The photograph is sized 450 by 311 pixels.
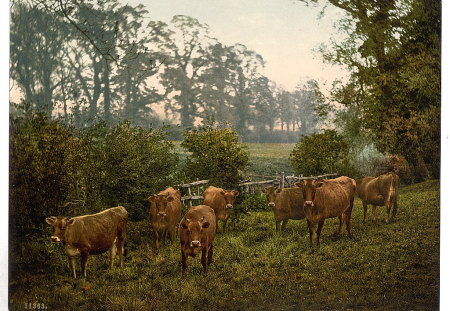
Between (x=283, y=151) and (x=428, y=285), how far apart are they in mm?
2849

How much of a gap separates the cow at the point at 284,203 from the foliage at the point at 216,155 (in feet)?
1.74

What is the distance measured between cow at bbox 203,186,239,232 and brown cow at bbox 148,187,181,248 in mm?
417

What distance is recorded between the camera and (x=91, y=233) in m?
8.79

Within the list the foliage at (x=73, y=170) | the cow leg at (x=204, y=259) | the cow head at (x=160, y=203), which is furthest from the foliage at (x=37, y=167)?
the cow leg at (x=204, y=259)

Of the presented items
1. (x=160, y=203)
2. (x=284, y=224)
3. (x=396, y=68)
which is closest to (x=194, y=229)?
(x=160, y=203)

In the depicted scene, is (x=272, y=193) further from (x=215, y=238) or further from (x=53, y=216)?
(x=53, y=216)

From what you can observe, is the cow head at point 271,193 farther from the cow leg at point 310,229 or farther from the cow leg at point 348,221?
the cow leg at point 348,221

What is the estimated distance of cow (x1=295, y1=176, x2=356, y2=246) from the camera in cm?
Answer: 917

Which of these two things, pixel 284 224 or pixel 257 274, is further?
pixel 284 224

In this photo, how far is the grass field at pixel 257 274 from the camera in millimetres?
8812

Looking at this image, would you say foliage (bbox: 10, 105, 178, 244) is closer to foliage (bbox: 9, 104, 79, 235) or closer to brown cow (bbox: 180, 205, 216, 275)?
foliage (bbox: 9, 104, 79, 235)

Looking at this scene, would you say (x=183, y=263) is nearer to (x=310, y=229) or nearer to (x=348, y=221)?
(x=310, y=229)

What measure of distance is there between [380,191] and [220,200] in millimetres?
2366

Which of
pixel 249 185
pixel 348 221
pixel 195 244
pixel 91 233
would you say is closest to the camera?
pixel 195 244
